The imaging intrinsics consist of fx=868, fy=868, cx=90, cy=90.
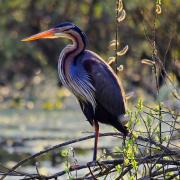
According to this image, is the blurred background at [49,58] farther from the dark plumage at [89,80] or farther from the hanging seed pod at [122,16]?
the hanging seed pod at [122,16]

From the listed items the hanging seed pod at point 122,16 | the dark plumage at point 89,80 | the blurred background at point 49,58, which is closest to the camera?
the hanging seed pod at point 122,16

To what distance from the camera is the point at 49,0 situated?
1173 cm

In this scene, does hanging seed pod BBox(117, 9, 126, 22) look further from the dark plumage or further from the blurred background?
the blurred background

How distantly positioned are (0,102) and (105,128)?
267 centimetres

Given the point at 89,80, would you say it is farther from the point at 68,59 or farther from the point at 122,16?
the point at 122,16

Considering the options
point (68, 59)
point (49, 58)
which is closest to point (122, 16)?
point (68, 59)

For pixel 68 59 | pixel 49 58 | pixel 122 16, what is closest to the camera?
pixel 122 16

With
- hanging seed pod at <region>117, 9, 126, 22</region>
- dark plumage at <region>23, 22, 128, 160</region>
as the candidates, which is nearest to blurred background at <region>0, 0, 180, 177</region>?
dark plumage at <region>23, 22, 128, 160</region>

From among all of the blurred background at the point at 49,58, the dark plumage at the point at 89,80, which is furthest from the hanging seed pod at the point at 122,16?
the blurred background at the point at 49,58

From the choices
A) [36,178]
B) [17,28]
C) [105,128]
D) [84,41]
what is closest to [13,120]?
[105,128]

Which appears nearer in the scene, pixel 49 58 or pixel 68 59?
pixel 68 59

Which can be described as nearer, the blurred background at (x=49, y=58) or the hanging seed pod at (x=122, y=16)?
the hanging seed pod at (x=122, y=16)

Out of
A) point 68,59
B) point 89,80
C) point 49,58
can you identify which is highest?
point 68,59

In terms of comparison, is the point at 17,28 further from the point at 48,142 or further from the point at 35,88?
the point at 48,142
